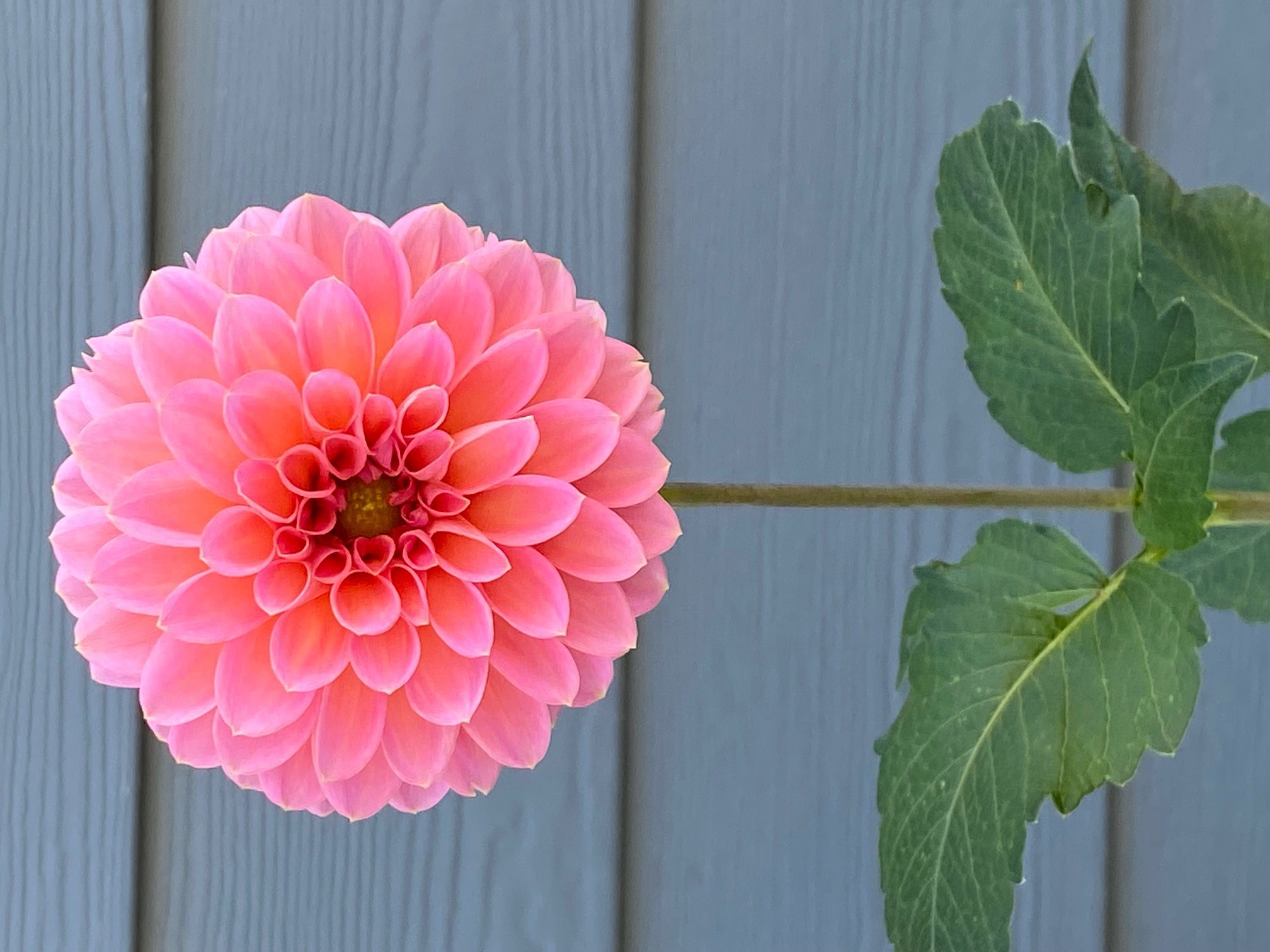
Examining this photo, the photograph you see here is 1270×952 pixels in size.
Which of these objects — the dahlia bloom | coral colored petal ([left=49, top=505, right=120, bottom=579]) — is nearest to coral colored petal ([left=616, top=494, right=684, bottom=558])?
the dahlia bloom

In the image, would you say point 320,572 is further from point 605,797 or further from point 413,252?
point 605,797

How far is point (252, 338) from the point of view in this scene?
0.20m

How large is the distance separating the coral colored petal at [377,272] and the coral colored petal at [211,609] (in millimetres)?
60

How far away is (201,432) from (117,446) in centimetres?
2

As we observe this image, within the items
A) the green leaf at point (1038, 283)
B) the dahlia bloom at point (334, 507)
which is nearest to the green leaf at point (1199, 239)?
the green leaf at point (1038, 283)

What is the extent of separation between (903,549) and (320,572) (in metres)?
0.27

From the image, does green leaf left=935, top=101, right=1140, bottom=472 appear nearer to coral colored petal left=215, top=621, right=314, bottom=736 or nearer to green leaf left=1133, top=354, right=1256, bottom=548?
green leaf left=1133, top=354, right=1256, bottom=548

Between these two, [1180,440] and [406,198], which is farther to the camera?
[406,198]

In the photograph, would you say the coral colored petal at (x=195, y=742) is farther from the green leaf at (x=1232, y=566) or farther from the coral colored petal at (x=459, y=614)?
the green leaf at (x=1232, y=566)

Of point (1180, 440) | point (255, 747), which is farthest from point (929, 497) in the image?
point (255, 747)

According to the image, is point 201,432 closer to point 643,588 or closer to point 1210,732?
point 643,588

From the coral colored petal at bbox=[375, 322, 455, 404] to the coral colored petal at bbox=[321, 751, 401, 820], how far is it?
8 cm

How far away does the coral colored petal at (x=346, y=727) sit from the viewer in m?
0.21

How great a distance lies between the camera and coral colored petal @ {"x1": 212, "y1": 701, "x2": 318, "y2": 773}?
21 cm
